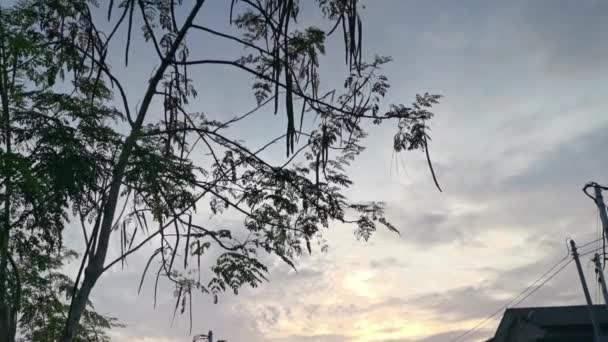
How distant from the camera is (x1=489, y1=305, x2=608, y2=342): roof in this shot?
22625 millimetres

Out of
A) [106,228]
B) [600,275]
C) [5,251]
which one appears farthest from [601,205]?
[5,251]

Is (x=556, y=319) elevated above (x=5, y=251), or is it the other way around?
(x=556, y=319)

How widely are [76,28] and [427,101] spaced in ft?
14.0

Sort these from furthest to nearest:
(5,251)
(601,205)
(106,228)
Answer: (601,205) → (5,251) → (106,228)

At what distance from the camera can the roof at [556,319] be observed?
891 inches

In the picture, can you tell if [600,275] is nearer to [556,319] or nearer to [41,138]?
[556,319]

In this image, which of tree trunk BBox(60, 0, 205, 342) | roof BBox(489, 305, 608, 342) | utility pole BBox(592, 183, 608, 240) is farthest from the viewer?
roof BBox(489, 305, 608, 342)

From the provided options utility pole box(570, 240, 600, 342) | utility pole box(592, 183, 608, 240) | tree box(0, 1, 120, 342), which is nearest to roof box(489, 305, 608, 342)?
utility pole box(570, 240, 600, 342)

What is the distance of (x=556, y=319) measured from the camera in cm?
2281

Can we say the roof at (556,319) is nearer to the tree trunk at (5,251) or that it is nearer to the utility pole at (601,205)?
the utility pole at (601,205)

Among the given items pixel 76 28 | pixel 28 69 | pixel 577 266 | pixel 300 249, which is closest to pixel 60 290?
pixel 28 69

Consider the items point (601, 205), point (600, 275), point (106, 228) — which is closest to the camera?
point (106, 228)

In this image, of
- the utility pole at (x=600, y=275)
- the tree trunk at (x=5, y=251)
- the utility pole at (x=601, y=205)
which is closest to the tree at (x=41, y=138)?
the tree trunk at (x=5, y=251)

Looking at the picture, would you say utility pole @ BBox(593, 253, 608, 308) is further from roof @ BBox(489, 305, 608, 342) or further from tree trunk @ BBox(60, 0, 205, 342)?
tree trunk @ BBox(60, 0, 205, 342)
